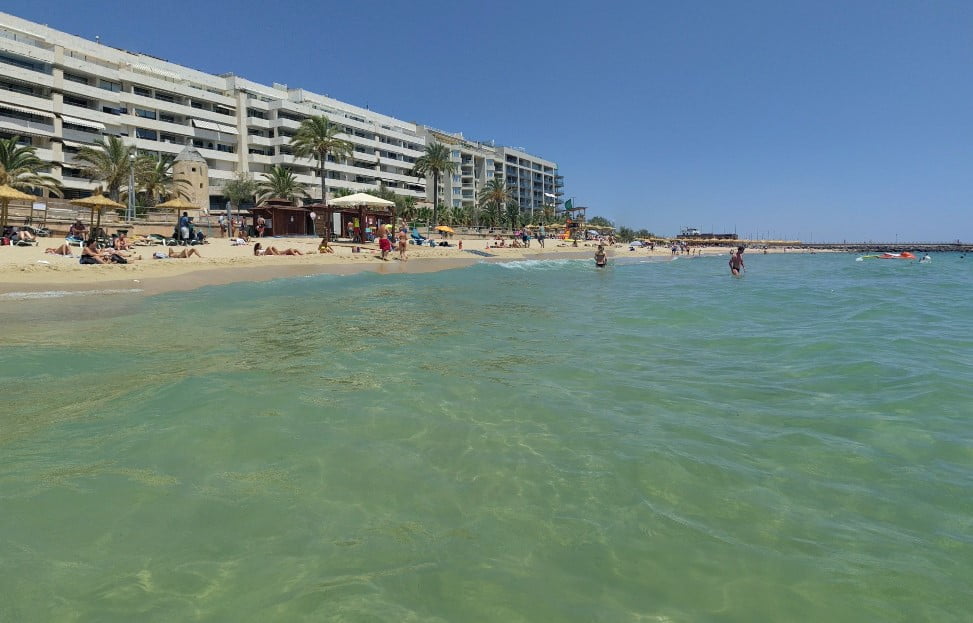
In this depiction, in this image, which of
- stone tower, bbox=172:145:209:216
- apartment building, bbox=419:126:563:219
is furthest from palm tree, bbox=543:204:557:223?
stone tower, bbox=172:145:209:216

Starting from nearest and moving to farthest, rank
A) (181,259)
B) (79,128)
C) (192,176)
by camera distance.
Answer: (181,259) < (79,128) < (192,176)

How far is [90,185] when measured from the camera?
4969cm

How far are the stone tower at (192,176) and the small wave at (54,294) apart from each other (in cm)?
4067

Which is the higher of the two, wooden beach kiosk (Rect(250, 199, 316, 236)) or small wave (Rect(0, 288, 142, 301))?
wooden beach kiosk (Rect(250, 199, 316, 236))

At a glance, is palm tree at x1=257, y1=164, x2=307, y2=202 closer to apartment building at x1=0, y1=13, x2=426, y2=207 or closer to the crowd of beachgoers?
apartment building at x1=0, y1=13, x2=426, y2=207

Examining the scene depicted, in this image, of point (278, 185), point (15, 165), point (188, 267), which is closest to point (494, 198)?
point (278, 185)

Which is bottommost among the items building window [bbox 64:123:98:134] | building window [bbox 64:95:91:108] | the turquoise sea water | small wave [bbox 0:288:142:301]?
the turquoise sea water

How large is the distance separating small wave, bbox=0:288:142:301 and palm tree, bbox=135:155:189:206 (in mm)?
36193

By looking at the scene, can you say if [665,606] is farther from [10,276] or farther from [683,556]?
[10,276]

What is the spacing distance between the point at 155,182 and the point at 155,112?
675 inches

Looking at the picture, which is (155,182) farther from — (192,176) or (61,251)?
(61,251)

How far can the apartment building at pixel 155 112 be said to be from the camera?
47.6 m

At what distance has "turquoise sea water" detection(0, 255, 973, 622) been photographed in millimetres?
2584

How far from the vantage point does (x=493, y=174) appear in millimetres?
110750
